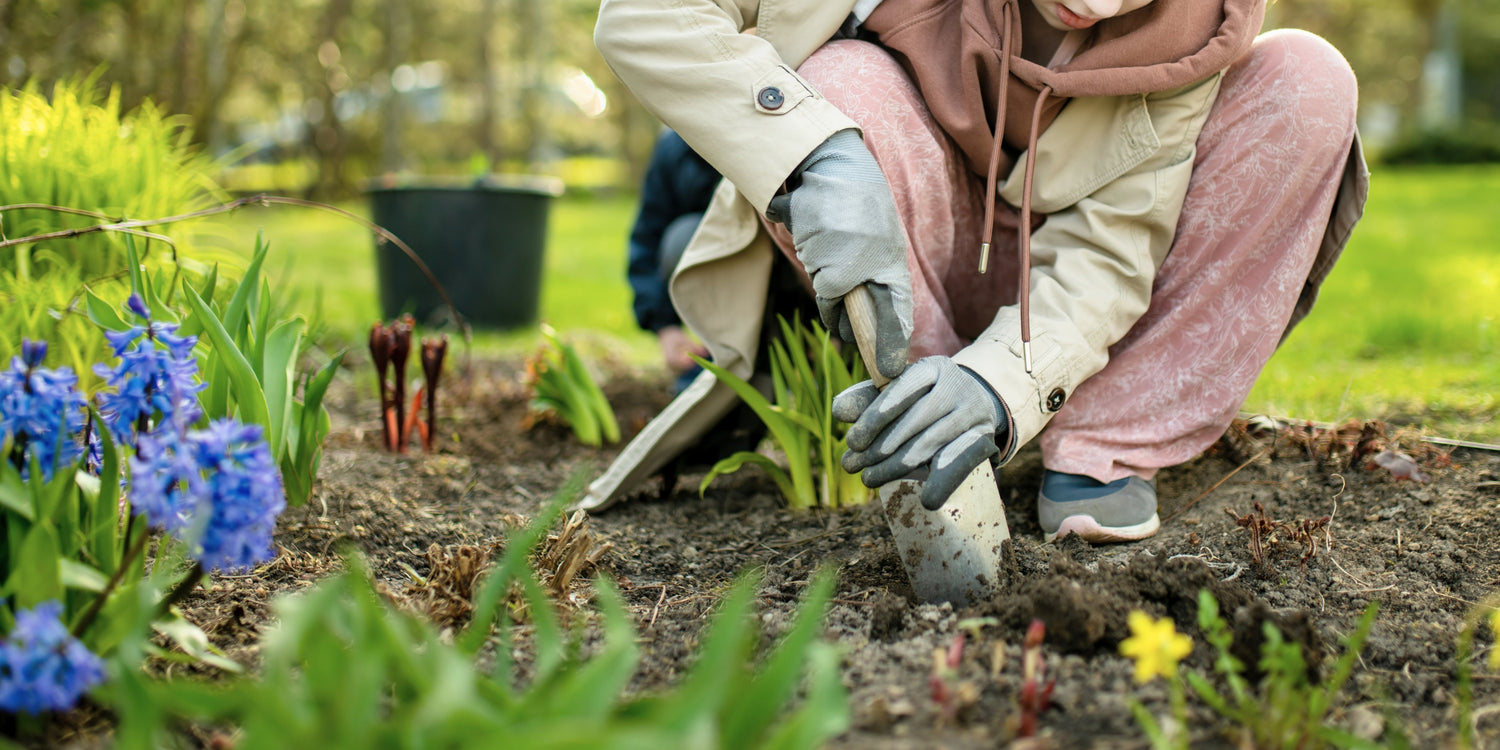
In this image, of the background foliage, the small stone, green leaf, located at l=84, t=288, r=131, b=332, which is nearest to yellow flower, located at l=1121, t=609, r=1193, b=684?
the small stone

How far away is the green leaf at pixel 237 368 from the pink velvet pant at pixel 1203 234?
84cm

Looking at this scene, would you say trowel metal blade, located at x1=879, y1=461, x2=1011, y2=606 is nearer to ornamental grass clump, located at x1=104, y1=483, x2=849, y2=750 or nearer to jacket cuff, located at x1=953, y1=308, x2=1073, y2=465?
jacket cuff, located at x1=953, y1=308, x2=1073, y2=465

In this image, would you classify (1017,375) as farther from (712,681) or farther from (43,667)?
(43,667)

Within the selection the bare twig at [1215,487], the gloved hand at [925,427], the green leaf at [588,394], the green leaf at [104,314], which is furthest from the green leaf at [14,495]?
the bare twig at [1215,487]

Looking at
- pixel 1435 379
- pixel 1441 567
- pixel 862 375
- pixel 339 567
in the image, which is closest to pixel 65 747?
pixel 339 567

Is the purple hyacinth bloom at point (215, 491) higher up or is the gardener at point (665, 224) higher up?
the purple hyacinth bloom at point (215, 491)

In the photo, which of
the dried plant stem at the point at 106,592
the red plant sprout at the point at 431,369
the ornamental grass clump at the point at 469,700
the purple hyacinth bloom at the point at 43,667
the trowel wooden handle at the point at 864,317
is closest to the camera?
the ornamental grass clump at the point at 469,700

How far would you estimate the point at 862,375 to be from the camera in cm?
182

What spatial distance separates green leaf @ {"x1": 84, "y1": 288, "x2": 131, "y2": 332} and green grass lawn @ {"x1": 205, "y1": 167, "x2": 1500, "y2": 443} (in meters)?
0.77

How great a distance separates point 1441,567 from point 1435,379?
1380 millimetres

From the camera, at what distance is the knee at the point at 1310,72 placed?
167 cm

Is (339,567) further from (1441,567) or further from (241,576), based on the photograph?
(1441,567)

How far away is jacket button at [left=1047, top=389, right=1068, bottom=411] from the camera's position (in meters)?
1.58

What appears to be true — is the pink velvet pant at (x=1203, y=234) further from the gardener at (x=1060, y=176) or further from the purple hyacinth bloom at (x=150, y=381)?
the purple hyacinth bloom at (x=150, y=381)
